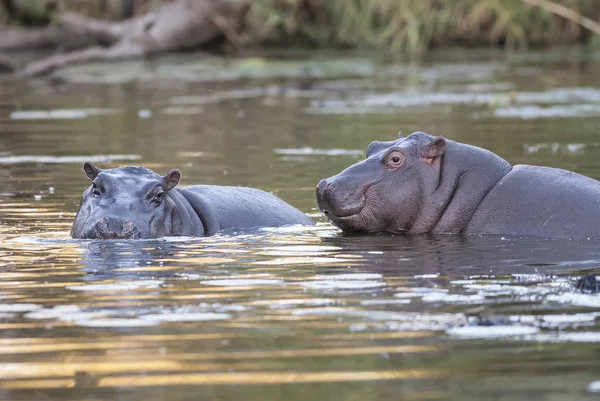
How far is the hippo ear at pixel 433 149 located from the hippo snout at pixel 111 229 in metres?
2.10

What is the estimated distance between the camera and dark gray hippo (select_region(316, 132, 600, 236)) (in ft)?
30.0

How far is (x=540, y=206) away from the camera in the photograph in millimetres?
9141

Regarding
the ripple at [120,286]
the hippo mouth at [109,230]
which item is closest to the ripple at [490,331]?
the ripple at [120,286]

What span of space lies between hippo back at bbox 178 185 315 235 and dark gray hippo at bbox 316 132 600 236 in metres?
0.91

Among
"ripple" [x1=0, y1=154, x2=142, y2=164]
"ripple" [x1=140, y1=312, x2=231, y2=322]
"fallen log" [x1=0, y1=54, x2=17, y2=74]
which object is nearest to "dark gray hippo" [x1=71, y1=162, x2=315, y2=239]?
"ripple" [x1=140, y1=312, x2=231, y2=322]

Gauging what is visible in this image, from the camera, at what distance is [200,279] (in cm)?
752

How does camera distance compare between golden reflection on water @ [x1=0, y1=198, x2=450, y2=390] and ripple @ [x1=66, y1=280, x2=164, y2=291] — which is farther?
ripple @ [x1=66, y1=280, x2=164, y2=291]

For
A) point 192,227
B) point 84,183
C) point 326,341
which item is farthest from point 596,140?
point 326,341

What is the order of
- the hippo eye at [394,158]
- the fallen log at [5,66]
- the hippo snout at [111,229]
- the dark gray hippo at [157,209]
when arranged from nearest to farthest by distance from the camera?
the hippo snout at [111,229], the dark gray hippo at [157,209], the hippo eye at [394,158], the fallen log at [5,66]

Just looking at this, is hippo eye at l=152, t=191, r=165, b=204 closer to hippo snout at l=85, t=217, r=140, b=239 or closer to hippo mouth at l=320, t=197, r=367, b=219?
hippo snout at l=85, t=217, r=140, b=239

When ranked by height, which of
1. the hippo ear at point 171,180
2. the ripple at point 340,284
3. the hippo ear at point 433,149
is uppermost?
the hippo ear at point 433,149

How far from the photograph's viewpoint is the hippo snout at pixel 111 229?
28.8 ft

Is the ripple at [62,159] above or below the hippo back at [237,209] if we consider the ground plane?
below

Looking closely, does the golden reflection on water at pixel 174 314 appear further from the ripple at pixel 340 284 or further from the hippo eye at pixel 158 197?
the hippo eye at pixel 158 197
